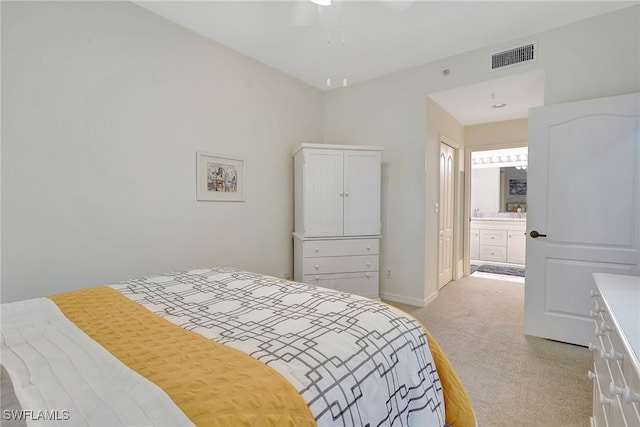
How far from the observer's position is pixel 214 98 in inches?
111

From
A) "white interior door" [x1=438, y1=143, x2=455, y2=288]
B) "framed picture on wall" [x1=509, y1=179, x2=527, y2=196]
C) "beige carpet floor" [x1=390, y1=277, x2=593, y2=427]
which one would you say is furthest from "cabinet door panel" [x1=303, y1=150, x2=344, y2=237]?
"framed picture on wall" [x1=509, y1=179, x2=527, y2=196]

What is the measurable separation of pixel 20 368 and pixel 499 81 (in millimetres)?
3745

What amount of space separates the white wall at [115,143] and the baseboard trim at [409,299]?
1.61 meters

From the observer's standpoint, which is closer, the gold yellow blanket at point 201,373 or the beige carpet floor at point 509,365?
the gold yellow blanket at point 201,373

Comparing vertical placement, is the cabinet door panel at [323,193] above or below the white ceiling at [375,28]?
below

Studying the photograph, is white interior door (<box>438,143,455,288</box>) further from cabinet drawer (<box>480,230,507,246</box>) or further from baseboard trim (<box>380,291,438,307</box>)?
cabinet drawer (<box>480,230,507,246</box>)

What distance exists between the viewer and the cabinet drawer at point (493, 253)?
5.83 m

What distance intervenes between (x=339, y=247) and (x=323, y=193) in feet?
2.04

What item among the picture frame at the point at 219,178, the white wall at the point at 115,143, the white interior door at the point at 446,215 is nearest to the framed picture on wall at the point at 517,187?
the white interior door at the point at 446,215

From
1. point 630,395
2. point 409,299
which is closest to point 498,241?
point 409,299

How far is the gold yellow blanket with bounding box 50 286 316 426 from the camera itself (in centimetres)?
66

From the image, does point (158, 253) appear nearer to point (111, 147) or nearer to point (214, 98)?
point (111, 147)

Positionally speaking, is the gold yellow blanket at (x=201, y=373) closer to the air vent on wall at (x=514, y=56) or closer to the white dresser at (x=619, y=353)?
the white dresser at (x=619, y=353)

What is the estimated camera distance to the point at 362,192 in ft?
11.0
